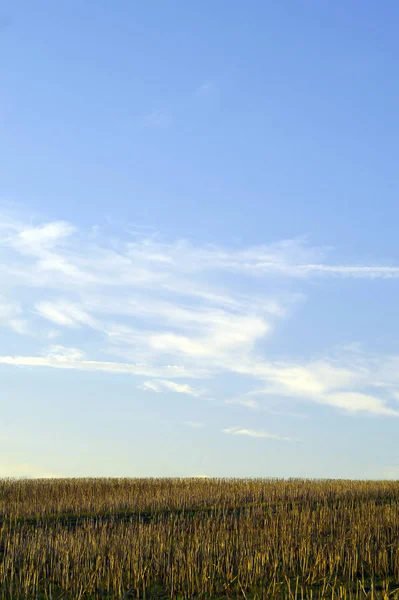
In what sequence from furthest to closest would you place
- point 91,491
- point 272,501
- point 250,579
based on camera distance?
point 91,491 < point 272,501 < point 250,579

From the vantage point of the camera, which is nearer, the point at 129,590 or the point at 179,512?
the point at 129,590

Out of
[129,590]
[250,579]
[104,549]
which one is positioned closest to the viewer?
[129,590]

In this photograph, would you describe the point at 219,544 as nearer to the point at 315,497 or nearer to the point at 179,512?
the point at 179,512

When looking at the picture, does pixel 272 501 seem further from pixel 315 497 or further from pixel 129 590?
pixel 129 590

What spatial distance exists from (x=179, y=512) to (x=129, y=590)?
9.30 m

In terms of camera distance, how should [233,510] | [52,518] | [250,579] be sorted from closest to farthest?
[250,579], [52,518], [233,510]

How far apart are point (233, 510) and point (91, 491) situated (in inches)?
300

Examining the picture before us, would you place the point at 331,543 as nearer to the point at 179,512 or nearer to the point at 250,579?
the point at 250,579

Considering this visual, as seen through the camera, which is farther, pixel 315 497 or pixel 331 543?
pixel 315 497

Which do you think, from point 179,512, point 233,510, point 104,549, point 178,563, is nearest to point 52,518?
point 179,512

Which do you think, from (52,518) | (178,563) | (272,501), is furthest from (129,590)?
(272,501)

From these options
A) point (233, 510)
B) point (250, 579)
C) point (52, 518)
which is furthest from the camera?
point (233, 510)

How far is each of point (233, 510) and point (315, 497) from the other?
397 centimetres

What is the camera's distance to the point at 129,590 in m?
9.81
